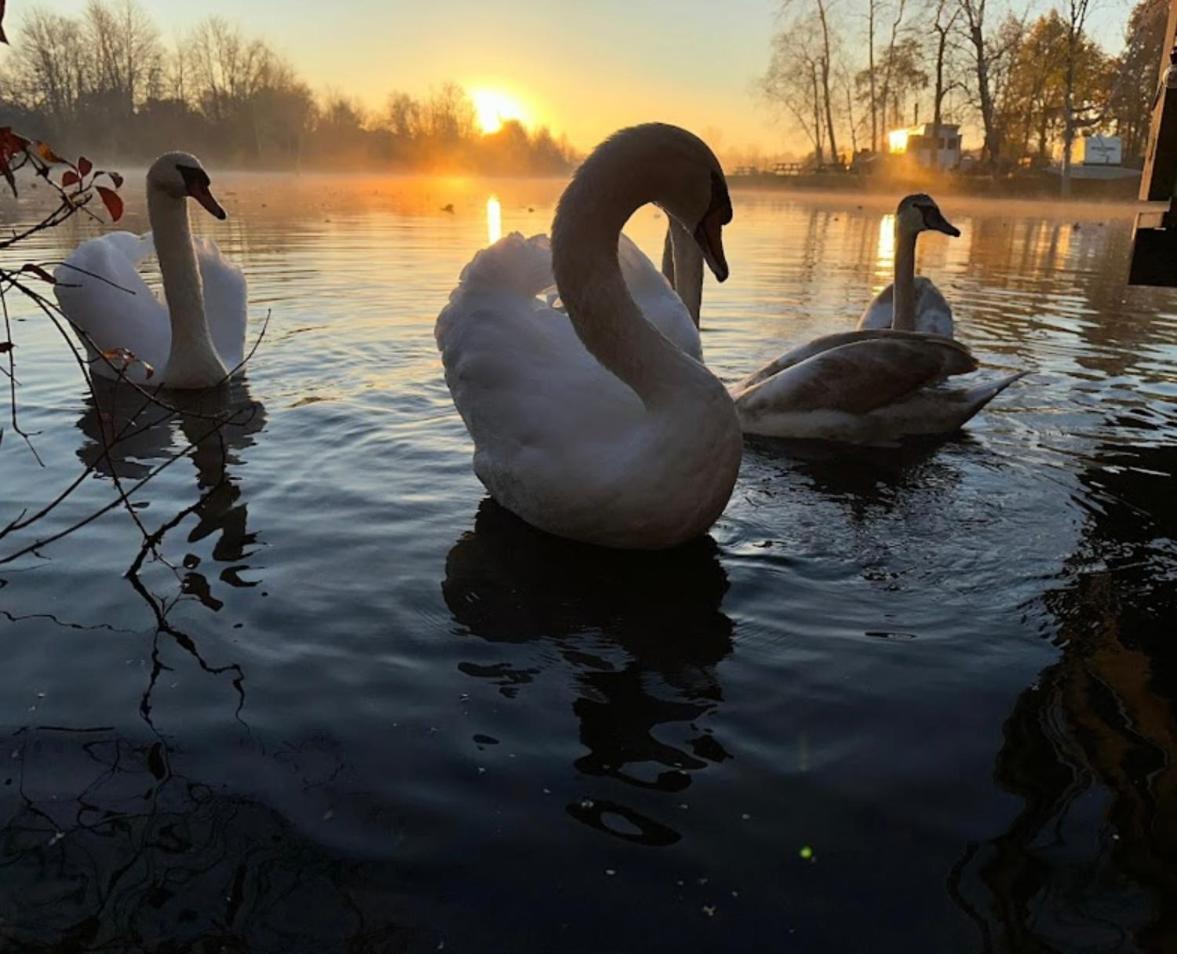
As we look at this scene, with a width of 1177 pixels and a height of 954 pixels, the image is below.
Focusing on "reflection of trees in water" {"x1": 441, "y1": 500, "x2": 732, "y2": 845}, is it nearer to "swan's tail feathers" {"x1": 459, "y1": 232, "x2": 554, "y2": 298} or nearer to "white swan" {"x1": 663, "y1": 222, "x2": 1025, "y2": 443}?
"swan's tail feathers" {"x1": 459, "y1": 232, "x2": 554, "y2": 298}

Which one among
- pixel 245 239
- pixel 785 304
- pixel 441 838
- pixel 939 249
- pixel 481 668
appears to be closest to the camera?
pixel 441 838

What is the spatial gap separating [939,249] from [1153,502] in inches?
729

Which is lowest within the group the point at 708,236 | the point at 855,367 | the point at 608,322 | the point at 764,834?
the point at 764,834

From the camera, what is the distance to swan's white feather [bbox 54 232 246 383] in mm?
7352

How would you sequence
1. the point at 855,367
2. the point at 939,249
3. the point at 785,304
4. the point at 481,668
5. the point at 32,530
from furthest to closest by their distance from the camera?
the point at 939,249 → the point at 785,304 → the point at 855,367 → the point at 32,530 → the point at 481,668

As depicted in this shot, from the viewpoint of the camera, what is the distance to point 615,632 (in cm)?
358

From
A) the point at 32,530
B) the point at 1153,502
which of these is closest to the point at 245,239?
the point at 32,530

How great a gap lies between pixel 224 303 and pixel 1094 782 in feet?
24.3

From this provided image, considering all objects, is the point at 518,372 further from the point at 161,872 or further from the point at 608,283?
the point at 161,872

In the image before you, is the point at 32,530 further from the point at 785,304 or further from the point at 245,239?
the point at 245,239

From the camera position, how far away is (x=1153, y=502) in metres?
4.87

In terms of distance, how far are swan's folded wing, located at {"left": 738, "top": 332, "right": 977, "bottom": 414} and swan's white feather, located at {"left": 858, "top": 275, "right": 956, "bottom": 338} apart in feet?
6.84

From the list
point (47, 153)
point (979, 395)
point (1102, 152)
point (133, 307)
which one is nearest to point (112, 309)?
point (133, 307)

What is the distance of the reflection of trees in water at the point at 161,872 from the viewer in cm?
216
